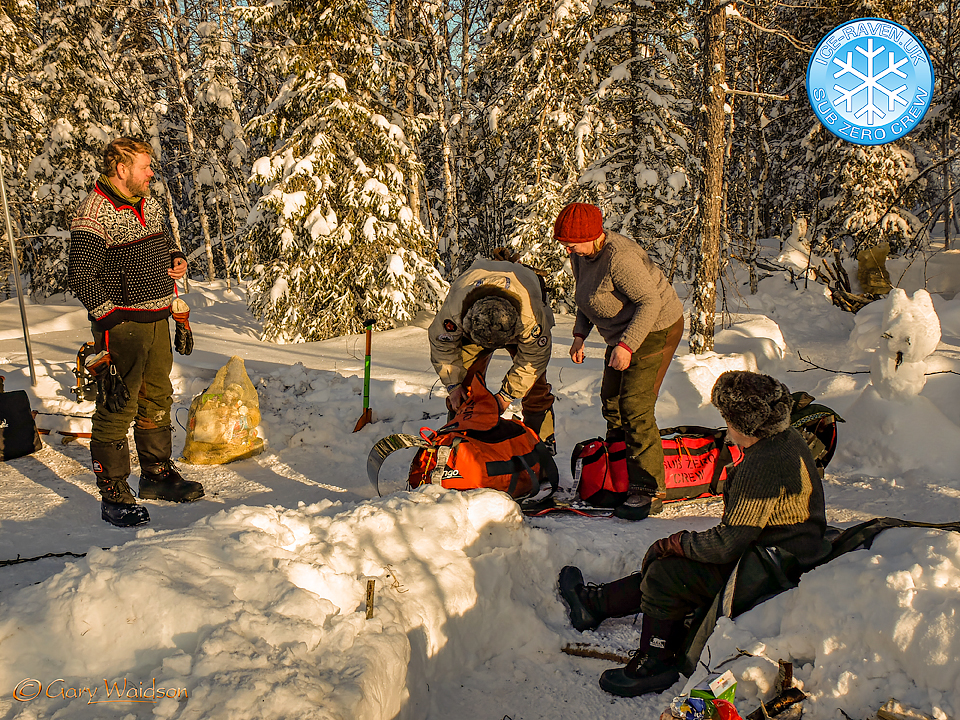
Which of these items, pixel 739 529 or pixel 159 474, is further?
pixel 159 474

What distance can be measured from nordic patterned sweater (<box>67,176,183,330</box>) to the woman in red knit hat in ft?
8.80

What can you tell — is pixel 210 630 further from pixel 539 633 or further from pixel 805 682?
pixel 805 682

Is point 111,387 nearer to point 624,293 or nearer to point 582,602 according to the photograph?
point 582,602

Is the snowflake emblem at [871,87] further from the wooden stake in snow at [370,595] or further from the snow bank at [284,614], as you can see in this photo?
the wooden stake in snow at [370,595]

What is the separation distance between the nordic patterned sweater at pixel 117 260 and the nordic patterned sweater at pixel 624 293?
281 cm

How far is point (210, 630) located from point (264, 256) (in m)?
10.5

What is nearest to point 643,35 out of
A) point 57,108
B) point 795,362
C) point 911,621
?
point 795,362

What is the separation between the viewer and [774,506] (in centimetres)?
242

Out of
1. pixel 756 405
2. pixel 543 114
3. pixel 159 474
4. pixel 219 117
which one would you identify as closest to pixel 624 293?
pixel 756 405

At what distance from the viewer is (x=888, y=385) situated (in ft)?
15.9

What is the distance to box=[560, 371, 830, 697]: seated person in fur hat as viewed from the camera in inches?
95.5

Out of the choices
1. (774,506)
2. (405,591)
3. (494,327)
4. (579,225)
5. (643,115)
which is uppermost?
(643,115)

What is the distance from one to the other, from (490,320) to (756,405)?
7.05 ft

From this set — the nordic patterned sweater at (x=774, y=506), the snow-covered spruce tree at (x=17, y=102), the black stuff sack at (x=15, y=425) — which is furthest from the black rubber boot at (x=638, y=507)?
the snow-covered spruce tree at (x=17, y=102)
